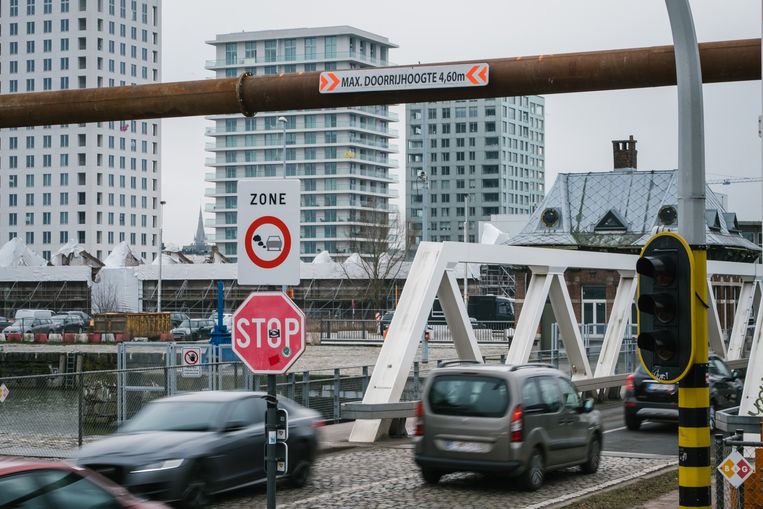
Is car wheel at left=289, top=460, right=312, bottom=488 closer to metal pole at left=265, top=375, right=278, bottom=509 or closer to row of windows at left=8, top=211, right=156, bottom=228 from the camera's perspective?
metal pole at left=265, top=375, right=278, bottom=509

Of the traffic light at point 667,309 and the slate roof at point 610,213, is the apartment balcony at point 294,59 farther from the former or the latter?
the traffic light at point 667,309

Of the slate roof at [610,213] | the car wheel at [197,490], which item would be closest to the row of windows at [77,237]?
the slate roof at [610,213]

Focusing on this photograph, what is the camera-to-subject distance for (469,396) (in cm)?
1538

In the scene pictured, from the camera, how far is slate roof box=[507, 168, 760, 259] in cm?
6384

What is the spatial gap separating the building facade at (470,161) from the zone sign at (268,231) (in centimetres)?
15247

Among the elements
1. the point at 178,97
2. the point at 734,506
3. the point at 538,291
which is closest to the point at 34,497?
the point at 178,97

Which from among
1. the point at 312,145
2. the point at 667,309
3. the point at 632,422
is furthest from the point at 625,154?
the point at 312,145

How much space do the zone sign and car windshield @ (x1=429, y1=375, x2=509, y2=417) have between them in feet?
23.2

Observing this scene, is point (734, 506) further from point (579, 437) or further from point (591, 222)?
point (591, 222)

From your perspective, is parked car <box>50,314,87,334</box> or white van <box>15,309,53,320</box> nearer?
parked car <box>50,314,87,334</box>

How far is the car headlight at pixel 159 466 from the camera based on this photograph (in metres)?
13.2

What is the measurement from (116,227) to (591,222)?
93887 millimetres

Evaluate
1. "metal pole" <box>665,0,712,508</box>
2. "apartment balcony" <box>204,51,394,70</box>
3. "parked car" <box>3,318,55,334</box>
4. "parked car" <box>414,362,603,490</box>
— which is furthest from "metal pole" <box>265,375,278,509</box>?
"apartment balcony" <box>204,51,394,70</box>

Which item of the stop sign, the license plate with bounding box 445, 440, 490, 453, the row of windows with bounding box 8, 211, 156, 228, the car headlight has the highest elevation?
the row of windows with bounding box 8, 211, 156, 228
